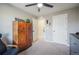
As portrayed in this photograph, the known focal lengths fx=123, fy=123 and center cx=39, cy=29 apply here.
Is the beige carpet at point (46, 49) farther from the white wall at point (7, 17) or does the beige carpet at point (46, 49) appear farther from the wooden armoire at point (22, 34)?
the white wall at point (7, 17)

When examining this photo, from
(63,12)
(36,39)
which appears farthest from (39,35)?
(63,12)

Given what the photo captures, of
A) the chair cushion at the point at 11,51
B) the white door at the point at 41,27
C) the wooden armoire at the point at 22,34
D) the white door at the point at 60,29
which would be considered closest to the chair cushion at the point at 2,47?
the chair cushion at the point at 11,51

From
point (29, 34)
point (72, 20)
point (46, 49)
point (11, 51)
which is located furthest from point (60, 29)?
point (11, 51)

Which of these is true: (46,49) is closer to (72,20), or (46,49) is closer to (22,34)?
(22,34)

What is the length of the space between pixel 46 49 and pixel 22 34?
411 millimetres

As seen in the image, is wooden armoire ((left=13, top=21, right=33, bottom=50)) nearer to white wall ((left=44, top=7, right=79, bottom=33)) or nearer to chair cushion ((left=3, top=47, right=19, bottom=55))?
chair cushion ((left=3, top=47, right=19, bottom=55))

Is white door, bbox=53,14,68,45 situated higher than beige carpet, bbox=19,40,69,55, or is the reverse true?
white door, bbox=53,14,68,45

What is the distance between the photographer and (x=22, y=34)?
5.88 ft

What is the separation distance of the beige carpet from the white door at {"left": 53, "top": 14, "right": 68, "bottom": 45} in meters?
0.08

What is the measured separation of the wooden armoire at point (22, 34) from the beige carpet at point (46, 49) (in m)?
0.08

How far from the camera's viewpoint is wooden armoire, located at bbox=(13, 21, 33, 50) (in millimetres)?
1760

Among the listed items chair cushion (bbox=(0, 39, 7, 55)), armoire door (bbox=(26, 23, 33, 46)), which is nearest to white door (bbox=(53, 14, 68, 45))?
armoire door (bbox=(26, 23, 33, 46))

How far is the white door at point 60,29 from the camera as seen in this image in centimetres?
179
